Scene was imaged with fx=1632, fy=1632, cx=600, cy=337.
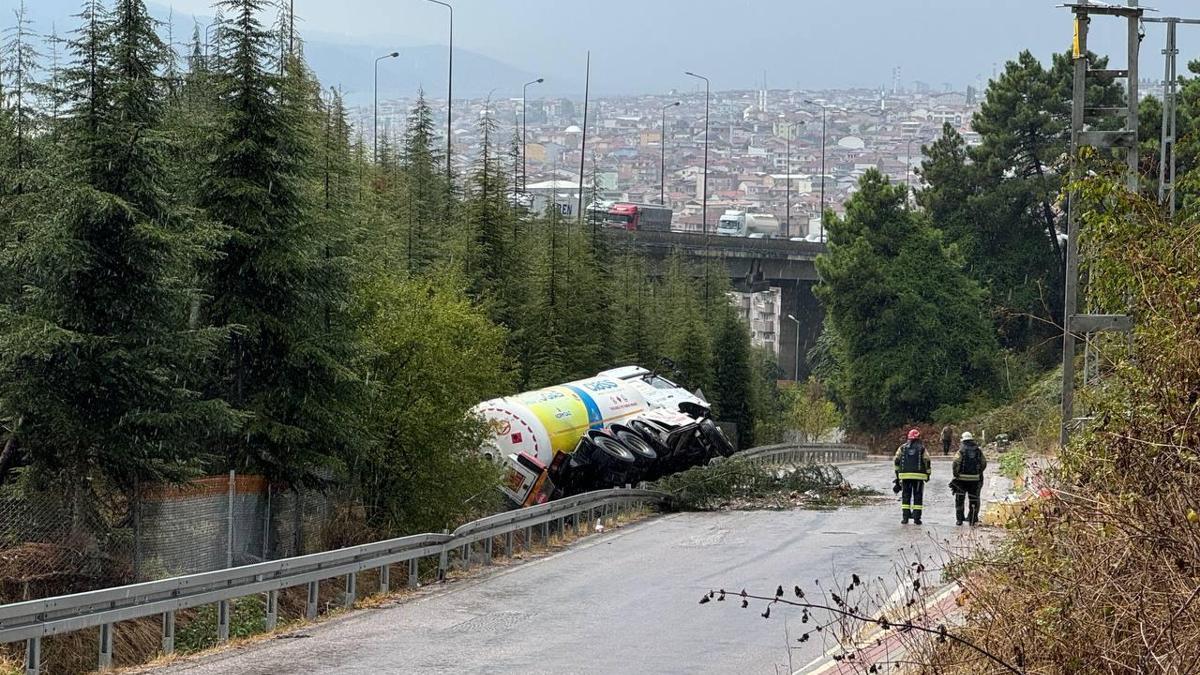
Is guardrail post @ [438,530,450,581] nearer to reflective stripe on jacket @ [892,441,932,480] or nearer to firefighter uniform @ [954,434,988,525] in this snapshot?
reflective stripe on jacket @ [892,441,932,480]

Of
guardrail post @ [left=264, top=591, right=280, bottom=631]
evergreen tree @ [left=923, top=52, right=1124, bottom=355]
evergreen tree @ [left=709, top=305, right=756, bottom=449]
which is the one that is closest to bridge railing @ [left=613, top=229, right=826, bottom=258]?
evergreen tree @ [left=923, top=52, right=1124, bottom=355]

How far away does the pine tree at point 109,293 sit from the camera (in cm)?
2036

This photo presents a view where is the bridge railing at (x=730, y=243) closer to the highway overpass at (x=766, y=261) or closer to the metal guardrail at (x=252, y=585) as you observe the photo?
the highway overpass at (x=766, y=261)

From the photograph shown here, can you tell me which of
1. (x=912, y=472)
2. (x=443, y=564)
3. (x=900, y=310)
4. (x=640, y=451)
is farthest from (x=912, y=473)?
(x=900, y=310)

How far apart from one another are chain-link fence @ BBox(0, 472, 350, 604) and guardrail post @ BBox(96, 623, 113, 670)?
3.80 metres

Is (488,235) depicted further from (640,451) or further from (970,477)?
(970,477)

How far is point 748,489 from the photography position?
114 ft

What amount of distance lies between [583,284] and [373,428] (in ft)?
99.6

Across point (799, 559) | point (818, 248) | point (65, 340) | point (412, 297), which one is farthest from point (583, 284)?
point (818, 248)

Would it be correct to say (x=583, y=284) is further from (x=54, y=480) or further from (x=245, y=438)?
(x=54, y=480)

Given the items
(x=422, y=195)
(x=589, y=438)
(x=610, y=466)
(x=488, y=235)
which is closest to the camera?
(x=610, y=466)

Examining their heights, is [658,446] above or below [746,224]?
A: below

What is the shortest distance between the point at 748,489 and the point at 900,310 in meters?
50.1

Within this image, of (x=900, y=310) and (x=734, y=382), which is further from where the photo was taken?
(x=900, y=310)
